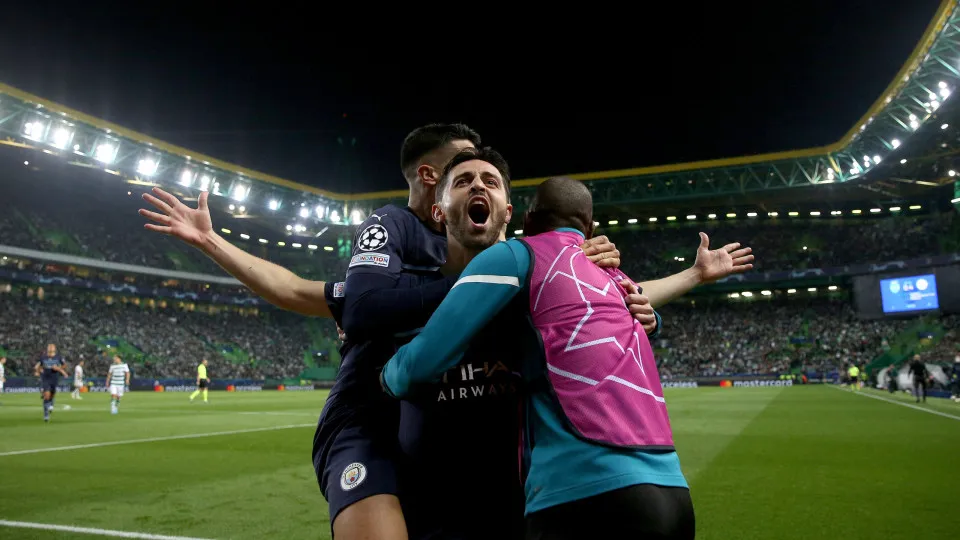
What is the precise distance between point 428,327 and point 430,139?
4.66ft

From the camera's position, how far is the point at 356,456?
2.44m

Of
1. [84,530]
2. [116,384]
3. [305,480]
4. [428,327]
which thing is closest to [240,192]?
[116,384]

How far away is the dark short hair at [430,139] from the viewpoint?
3082 millimetres

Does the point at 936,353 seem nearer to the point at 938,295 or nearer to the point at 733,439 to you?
the point at 938,295

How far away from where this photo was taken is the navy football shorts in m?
2.36

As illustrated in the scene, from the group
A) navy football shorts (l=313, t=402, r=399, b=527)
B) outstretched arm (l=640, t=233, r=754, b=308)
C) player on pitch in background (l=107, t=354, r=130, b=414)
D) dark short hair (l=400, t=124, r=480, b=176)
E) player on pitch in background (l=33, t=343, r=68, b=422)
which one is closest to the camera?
navy football shorts (l=313, t=402, r=399, b=527)

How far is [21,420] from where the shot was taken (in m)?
15.6

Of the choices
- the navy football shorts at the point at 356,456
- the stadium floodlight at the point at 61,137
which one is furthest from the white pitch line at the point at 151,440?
the stadium floodlight at the point at 61,137

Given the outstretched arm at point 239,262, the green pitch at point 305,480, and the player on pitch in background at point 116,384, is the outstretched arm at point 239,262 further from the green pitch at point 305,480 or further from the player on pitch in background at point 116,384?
the player on pitch in background at point 116,384

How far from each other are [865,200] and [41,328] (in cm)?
6211

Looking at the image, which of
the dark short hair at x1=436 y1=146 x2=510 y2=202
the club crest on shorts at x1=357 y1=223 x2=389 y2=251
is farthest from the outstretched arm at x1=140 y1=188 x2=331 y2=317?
the dark short hair at x1=436 y1=146 x2=510 y2=202

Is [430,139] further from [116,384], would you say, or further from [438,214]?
[116,384]

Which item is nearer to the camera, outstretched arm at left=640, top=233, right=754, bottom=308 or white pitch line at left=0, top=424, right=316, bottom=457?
outstretched arm at left=640, top=233, right=754, bottom=308

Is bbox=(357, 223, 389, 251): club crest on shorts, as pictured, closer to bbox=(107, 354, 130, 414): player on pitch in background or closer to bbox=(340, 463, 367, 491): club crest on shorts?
bbox=(340, 463, 367, 491): club crest on shorts
